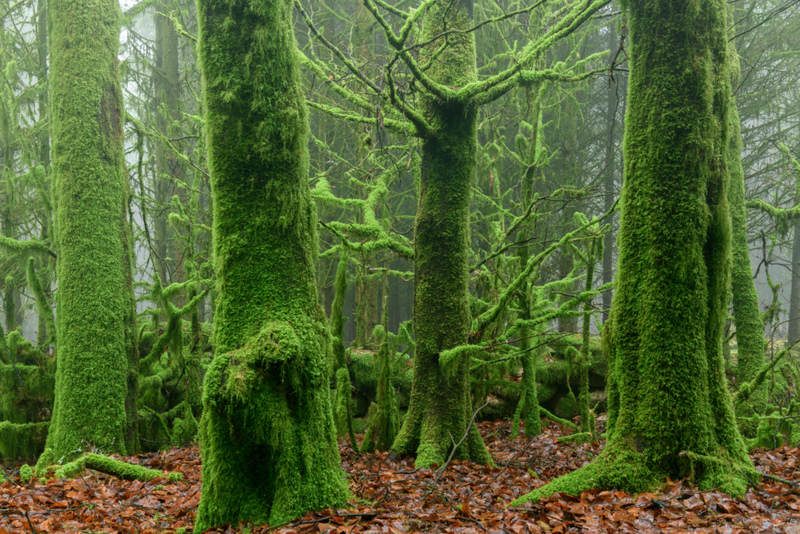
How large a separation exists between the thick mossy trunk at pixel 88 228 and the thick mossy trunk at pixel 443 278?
11.4ft

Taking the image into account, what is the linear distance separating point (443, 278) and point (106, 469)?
377 centimetres

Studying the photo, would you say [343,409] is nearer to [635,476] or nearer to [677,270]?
[635,476]

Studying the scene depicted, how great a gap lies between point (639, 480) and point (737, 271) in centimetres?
531

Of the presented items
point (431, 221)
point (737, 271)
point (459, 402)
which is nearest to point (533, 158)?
point (431, 221)

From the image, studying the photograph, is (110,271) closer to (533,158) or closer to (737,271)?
(533,158)

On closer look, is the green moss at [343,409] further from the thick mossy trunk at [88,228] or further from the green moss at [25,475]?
the green moss at [25,475]

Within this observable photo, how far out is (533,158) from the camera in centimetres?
761

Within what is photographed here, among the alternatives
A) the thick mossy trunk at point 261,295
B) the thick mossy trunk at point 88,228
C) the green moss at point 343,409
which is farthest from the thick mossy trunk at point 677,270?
the thick mossy trunk at point 88,228

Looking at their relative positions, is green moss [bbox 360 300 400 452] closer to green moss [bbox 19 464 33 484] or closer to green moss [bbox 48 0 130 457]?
green moss [bbox 48 0 130 457]

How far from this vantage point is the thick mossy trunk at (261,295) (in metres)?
3.22

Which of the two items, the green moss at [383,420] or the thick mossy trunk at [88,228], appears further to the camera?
the green moss at [383,420]

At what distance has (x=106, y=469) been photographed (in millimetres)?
4359

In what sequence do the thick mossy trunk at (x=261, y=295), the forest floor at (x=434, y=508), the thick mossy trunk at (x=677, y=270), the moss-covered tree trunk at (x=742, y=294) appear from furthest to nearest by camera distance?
the moss-covered tree trunk at (x=742, y=294)
the thick mossy trunk at (x=677, y=270)
the thick mossy trunk at (x=261, y=295)
the forest floor at (x=434, y=508)

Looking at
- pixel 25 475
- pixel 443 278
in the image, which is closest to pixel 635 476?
pixel 443 278
